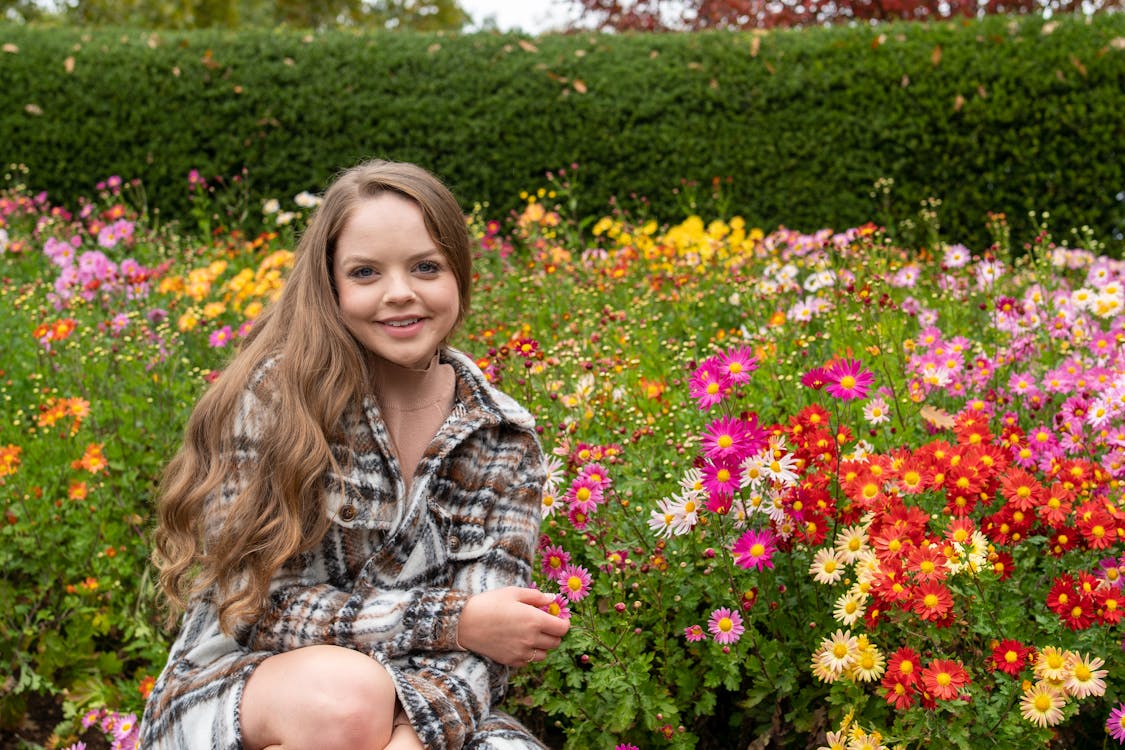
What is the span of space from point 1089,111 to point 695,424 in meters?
4.57

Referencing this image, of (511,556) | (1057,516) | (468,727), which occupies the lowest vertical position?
(468,727)

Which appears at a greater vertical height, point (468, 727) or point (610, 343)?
point (610, 343)

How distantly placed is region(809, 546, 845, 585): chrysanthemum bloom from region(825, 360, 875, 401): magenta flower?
28 centimetres

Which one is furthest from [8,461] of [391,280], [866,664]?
[866,664]

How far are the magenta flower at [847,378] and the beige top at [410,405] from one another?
2.30 ft

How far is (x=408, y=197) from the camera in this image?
181cm

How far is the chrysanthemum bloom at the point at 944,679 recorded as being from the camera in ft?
5.10

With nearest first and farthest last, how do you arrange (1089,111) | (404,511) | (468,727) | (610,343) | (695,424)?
(468,727) → (404,511) → (695,424) → (610,343) → (1089,111)

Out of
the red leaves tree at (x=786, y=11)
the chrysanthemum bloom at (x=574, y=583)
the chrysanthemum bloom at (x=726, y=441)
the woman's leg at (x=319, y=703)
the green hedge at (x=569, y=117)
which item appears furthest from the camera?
the red leaves tree at (x=786, y=11)

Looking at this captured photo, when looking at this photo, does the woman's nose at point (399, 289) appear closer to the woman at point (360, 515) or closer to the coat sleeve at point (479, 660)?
the woman at point (360, 515)

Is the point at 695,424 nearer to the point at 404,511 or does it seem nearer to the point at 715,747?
the point at 715,747

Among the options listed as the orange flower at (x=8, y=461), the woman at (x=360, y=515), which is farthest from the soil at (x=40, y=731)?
the woman at (x=360, y=515)

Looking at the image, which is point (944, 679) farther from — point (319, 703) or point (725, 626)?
point (319, 703)

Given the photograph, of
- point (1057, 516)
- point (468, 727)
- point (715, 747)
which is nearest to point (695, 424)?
point (715, 747)
